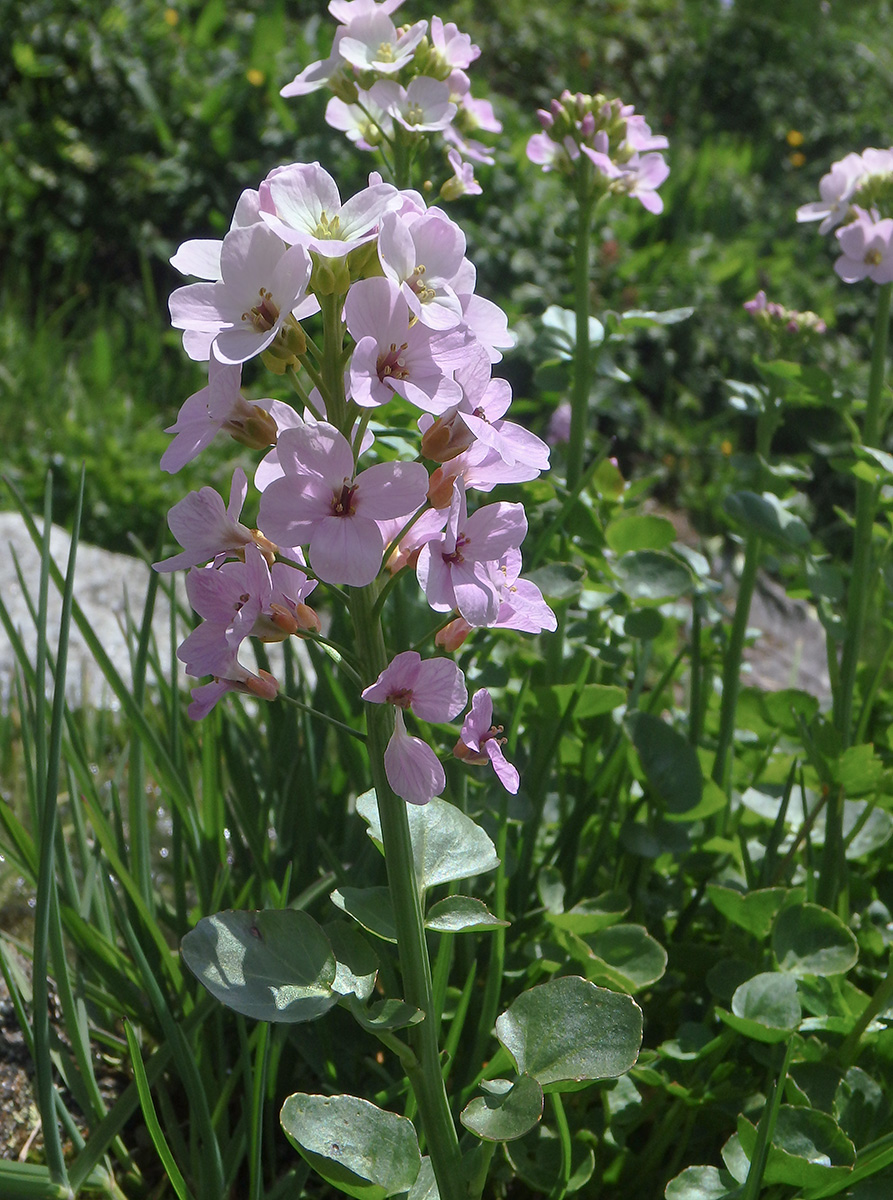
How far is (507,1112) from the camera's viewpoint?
778 millimetres

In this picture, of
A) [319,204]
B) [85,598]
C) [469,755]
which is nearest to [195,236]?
[85,598]

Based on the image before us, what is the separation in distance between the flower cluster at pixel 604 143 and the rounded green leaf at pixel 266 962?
106cm

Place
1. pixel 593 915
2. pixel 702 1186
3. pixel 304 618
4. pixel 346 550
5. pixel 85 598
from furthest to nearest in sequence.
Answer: pixel 85 598 < pixel 593 915 < pixel 702 1186 < pixel 304 618 < pixel 346 550

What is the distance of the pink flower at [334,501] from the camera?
664 mm

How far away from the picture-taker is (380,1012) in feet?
2.49

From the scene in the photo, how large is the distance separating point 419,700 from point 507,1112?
12.9 inches

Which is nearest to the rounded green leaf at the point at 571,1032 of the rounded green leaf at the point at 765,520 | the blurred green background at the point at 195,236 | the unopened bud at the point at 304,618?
the unopened bud at the point at 304,618

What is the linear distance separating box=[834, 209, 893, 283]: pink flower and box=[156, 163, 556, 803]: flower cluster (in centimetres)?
77

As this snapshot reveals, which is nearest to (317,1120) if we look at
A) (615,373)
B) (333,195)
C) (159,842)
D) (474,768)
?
(474,768)

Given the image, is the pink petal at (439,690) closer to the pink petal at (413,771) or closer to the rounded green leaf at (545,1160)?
the pink petal at (413,771)

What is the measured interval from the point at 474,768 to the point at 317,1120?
0.53 m

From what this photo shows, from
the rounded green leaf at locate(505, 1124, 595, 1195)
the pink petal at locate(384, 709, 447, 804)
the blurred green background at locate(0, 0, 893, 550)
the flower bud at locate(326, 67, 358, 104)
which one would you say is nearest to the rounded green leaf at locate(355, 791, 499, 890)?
the pink petal at locate(384, 709, 447, 804)

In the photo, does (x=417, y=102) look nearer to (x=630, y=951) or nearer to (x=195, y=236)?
(x=630, y=951)

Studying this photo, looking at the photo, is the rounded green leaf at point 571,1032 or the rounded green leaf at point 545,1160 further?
the rounded green leaf at point 545,1160
